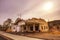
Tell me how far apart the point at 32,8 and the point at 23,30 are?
1.74 ft

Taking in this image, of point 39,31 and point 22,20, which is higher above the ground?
point 22,20

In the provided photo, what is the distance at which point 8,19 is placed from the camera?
8.89 ft

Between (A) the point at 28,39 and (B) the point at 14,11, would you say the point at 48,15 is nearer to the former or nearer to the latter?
(A) the point at 28,39

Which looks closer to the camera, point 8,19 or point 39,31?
point 39,31

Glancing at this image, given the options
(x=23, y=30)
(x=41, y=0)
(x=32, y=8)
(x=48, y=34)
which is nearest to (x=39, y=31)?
(x=48, y=34)

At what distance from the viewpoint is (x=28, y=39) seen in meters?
2.33

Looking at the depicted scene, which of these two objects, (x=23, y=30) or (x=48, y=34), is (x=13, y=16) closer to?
(x=23, y=30)

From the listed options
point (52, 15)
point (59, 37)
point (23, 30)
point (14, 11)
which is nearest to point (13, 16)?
point (14, 11)

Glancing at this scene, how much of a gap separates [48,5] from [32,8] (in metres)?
0.36

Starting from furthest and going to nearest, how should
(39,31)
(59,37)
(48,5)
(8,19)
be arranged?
1. (8,19)
2. (48,5)
3. (39,31)
4. (59,37)

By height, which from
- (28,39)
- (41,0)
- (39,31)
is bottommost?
(28,39)

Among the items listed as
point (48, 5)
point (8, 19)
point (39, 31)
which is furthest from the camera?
point (8, 19)

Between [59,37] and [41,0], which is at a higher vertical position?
[41,0]

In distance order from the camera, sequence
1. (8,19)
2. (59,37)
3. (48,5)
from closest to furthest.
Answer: (59,37), (48,5), (8,19)
